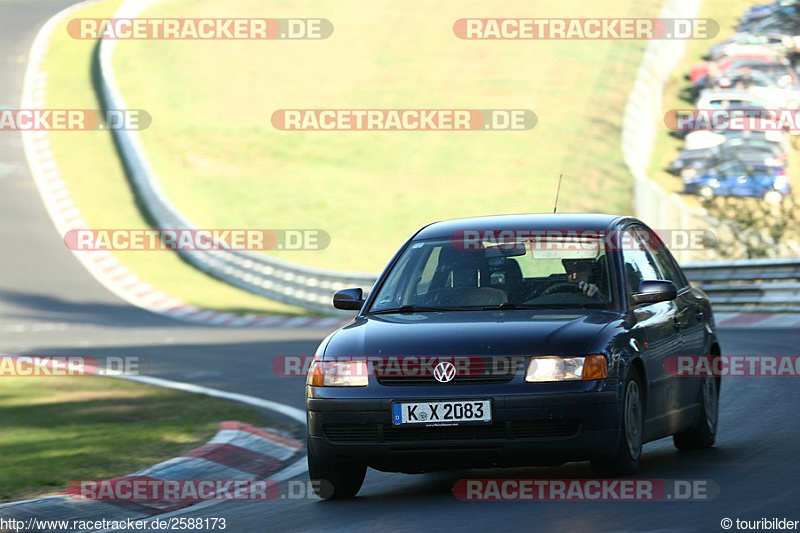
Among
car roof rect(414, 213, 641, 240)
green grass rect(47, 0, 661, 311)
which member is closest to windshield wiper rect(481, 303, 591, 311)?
car roof rect(414, 213, 641, 240)

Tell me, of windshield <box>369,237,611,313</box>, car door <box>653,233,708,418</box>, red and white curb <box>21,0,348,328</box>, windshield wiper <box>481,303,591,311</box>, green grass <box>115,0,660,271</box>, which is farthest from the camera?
green grass <box>115,0,660,271</box>

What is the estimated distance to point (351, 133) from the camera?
50.3m

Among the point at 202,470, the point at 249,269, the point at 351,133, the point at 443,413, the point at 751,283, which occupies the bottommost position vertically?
the point at 249,269

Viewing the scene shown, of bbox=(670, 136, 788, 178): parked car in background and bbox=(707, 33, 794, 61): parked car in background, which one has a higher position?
bbox=(707, 33, 794, 61): parked car in background

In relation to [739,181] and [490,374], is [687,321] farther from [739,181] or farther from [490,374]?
[739,181]

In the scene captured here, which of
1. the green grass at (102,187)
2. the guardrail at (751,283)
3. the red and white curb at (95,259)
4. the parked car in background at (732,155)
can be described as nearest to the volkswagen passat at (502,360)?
the guardrail at (751,283)

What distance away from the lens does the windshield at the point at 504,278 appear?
8375mm

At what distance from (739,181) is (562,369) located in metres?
26.1

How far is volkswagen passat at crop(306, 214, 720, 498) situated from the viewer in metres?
7.47

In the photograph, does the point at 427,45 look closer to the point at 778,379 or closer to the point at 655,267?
the point at 778,379

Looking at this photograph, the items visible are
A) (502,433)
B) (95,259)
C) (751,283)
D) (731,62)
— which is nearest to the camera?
(502,433)

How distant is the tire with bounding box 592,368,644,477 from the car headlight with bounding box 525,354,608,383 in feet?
0.88

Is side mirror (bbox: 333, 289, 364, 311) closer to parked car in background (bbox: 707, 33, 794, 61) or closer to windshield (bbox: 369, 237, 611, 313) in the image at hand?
windshield (bbox: 369, 237, 611, 313)

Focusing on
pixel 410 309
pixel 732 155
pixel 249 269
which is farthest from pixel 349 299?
pixel 732 155
